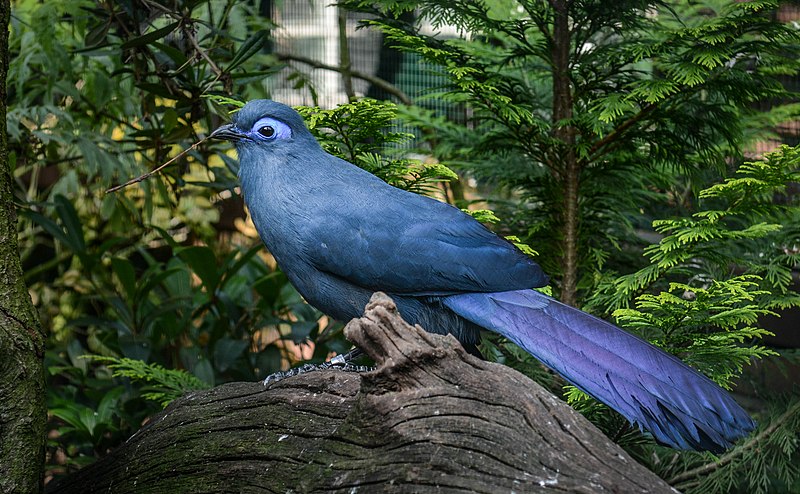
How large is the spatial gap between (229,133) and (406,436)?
1184 mm

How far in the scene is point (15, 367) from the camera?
6.53ft

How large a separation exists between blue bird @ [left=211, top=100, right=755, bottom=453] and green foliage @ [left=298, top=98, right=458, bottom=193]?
20 cm

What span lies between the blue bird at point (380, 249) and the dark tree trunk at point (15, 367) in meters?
0.64

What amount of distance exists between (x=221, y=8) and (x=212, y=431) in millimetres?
2648

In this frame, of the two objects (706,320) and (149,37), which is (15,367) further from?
(706,320)

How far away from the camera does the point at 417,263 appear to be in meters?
2.18

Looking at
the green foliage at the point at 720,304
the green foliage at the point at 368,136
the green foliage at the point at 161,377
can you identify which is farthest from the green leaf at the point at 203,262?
the green foliage at the point at 720,304

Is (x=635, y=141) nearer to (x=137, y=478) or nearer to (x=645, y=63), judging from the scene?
(x=645, y=63)

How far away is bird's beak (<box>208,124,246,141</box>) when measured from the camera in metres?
2.34

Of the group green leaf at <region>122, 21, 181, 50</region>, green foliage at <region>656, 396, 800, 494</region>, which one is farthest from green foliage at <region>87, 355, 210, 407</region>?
green foliage at <region>656, 396, 800, 494</region>

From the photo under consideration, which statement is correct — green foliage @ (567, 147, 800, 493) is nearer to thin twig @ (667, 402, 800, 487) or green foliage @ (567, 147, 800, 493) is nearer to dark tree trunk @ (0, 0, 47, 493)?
thin twig @ (667, 402, 800, 487)

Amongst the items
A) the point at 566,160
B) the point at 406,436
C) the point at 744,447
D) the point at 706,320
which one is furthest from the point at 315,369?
the point at 744,447

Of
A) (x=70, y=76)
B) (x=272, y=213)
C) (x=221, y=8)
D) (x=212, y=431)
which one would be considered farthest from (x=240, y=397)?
(x=221, y=8)

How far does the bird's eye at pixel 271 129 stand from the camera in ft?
7.69
